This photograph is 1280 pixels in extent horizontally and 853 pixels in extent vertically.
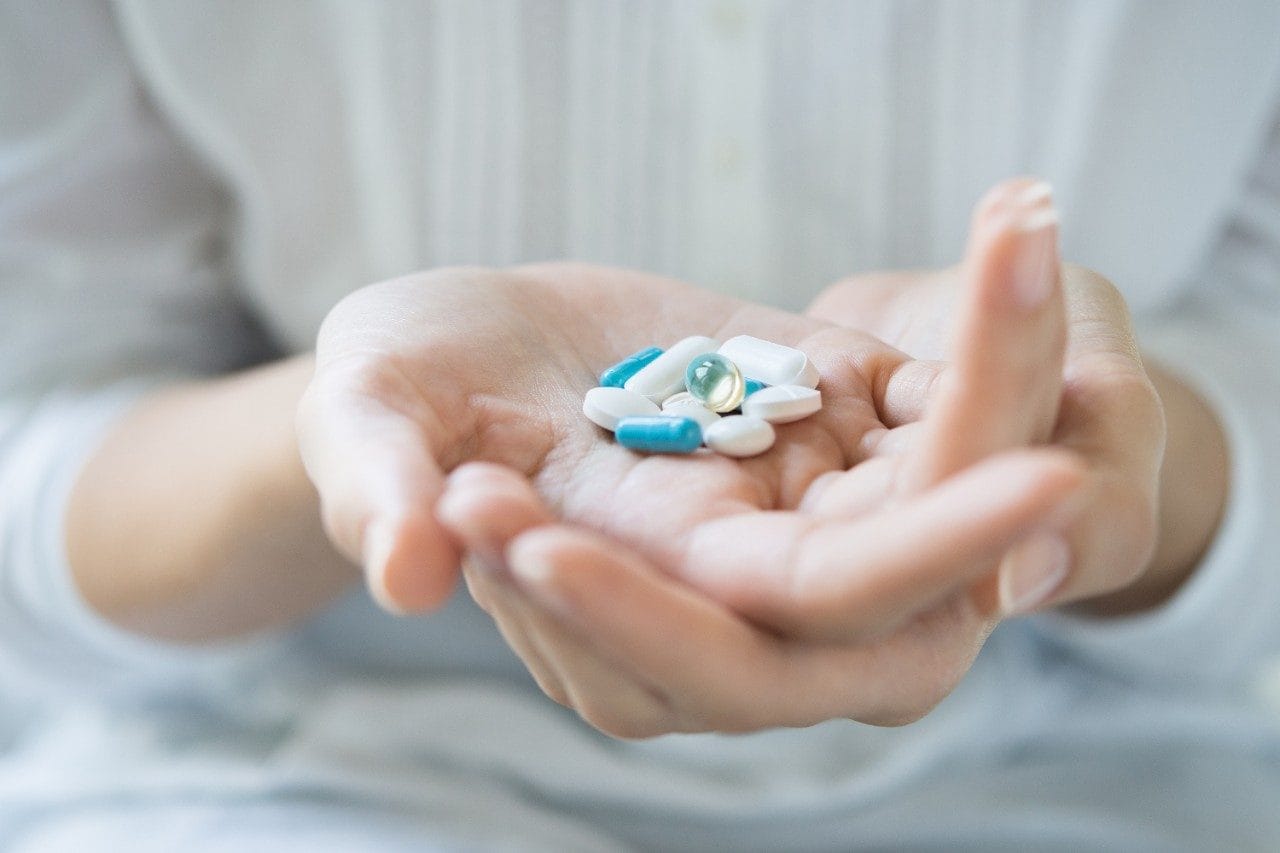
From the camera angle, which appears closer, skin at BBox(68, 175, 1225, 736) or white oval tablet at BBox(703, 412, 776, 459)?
skin at BBox(68, 175, 1225, 736)

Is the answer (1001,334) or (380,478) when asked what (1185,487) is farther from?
(380,478)

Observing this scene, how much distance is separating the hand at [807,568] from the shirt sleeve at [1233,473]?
0.61 m

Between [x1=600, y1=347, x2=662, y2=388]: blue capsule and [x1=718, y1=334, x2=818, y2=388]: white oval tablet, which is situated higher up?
[x1=718, y1=334, x2=818, y2=388]: white oval tablet

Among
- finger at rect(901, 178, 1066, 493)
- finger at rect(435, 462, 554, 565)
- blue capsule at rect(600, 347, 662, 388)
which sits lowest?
blue capsule at rect(600, 347, 662, 388)

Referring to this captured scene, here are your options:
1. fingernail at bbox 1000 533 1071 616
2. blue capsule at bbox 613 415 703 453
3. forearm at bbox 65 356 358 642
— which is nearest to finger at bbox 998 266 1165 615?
fingernail at bbox 1000 533 1071 616

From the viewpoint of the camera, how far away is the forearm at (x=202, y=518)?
109cm

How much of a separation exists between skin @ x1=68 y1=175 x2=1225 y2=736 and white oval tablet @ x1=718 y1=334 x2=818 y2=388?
0.02m

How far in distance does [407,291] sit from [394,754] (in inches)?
22.2

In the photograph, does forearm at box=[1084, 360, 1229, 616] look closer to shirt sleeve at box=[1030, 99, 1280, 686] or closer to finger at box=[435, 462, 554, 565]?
shirt sleeve at box=[1030, 99, 1280, 686]

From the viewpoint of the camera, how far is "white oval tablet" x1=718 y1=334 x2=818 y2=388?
30.5 inches

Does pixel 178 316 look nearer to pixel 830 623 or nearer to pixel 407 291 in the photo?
pixel 407 291

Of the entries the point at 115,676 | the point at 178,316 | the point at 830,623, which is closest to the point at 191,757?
the point at 115,676

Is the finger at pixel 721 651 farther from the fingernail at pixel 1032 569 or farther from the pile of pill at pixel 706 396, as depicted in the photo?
the pile of pill at pixel 706 396

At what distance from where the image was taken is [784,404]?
2.38 ft
